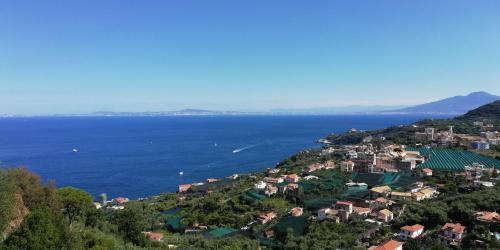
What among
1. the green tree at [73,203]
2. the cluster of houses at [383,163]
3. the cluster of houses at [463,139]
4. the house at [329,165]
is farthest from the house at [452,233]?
the cluster of houses at [463,139]

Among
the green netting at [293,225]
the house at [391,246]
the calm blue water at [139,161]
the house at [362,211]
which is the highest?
the house at [391,246]

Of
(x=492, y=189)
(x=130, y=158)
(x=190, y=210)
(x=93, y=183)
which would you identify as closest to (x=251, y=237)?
(x=190, y=210)

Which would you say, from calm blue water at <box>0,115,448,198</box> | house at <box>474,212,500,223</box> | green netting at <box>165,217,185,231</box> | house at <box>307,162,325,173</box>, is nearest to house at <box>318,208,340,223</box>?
house at <box>474,212,500,223</box>

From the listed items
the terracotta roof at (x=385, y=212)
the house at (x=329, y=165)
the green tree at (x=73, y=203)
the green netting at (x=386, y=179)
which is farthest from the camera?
the house at (x=329, y=165)

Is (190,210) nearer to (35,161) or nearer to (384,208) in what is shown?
(384,208)

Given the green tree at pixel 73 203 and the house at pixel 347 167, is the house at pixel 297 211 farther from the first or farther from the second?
the house at pixel 347 167

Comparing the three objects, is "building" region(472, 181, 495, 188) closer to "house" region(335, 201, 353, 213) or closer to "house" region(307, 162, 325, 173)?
"house" region(335, 201, 353, 213)

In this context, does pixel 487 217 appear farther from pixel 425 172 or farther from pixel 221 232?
pixel 425 172

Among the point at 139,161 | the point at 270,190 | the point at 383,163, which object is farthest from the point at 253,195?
the point at 139,161
